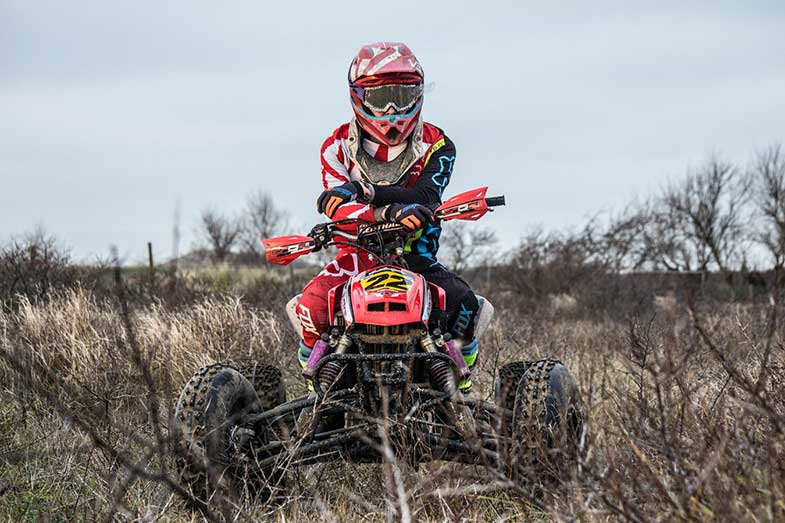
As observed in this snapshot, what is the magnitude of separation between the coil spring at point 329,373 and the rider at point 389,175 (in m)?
0.31

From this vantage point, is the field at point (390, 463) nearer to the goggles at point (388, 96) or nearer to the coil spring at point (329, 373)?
the coil spring at point (329, 373)

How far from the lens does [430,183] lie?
477 cm

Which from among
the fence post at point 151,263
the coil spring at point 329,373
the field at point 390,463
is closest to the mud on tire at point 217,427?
the field at point 390,463

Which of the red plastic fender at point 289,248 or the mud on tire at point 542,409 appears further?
the red plastic fender at point 289,248

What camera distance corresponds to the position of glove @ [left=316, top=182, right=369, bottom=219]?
434 cm

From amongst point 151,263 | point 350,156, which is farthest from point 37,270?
point 350,156

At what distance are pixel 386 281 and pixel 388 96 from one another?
3.37ft

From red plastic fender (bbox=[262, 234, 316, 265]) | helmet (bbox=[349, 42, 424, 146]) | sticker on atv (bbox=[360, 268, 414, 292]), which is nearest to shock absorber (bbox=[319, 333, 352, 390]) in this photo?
sticker on atv (bbox=[360, 268, 414, 292])

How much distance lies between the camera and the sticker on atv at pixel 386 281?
405 cm

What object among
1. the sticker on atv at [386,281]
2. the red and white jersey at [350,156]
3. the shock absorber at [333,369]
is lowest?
the shock absorber at [333,369]

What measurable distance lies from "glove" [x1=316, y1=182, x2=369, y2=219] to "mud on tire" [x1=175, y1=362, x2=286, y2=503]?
33.5 inches

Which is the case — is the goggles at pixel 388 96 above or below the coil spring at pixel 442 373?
above

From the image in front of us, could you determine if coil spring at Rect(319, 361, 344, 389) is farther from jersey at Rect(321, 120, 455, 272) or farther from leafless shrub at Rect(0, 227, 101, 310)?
leafless shrub at Rect(0, 227, 101, 310)

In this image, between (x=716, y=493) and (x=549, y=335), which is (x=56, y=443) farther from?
(x=549, y=335)
